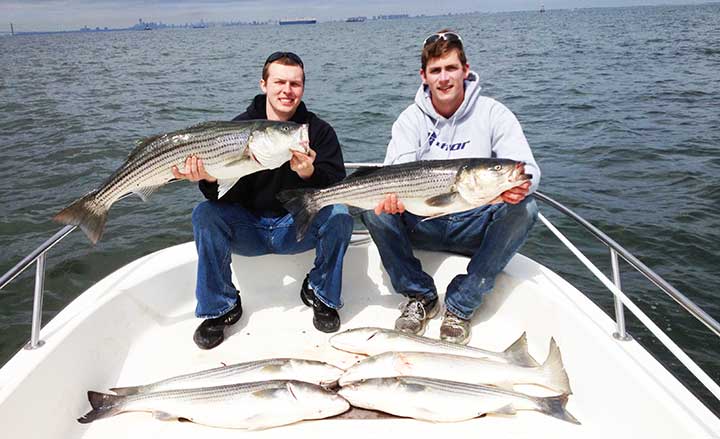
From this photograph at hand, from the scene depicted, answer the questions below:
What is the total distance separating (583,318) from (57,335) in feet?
11.1

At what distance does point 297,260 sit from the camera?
4586 millimetres

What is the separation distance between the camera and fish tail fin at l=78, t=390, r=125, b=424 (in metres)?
2.98

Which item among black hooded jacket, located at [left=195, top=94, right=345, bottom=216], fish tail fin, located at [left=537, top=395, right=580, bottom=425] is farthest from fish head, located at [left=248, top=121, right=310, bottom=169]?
fish tail fin, located at [left=537, top=395, right=580, bottom=425]

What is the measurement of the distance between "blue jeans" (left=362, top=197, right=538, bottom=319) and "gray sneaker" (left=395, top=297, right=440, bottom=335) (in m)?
0.07

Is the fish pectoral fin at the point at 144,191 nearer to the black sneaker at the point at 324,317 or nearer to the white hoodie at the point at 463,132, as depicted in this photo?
the black sneaker at the point at 324,317

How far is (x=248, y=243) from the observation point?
13.4ft

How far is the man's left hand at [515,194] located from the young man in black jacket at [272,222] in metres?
1.18

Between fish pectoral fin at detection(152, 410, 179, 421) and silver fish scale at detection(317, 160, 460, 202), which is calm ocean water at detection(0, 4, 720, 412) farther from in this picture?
fish pectoral fin at detection(152, 410, 179, 421)

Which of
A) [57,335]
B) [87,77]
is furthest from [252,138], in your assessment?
[87,77]

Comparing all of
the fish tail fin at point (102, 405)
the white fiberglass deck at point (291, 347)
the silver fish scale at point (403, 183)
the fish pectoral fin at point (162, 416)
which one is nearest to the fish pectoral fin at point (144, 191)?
the white fiberglass deck at point (291, 347)

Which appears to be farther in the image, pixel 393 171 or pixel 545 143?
pixel 545 143

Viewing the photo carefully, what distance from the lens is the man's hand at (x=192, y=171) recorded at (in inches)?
140

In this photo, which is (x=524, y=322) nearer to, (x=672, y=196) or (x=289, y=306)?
(x=289, y=306)

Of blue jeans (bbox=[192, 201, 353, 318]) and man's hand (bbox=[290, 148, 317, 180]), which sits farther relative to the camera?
blue jeans (bbox=[192, 201, 353, 318])
